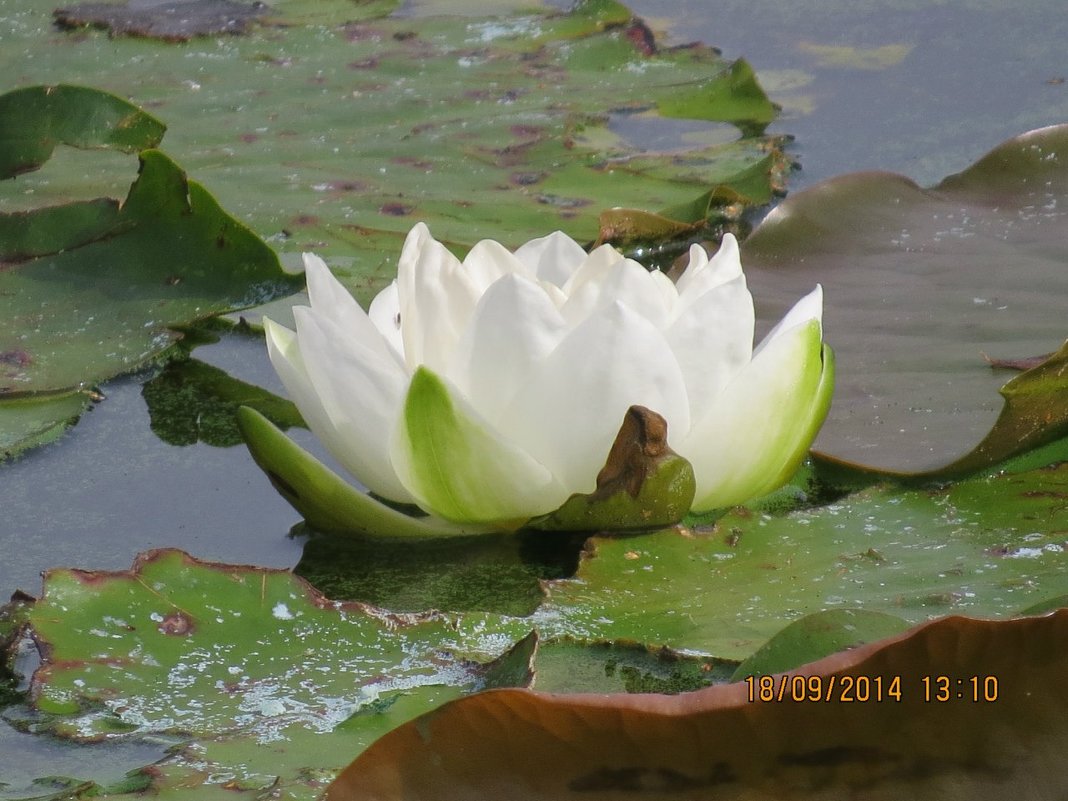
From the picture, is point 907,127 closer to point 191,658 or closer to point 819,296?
point 819,296

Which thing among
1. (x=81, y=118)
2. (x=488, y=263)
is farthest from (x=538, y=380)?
(x=81, y=118)

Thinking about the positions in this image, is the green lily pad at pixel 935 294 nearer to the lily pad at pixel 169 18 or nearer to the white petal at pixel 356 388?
the white petal at pixel 356 388

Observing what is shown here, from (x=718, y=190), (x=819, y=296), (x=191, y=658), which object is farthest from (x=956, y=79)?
(x=191, y=658)

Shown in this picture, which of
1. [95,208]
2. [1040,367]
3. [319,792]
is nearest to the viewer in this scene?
[319,792]

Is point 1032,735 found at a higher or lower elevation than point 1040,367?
lower

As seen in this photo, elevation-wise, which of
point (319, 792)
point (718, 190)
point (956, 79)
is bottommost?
point (319, 792)
